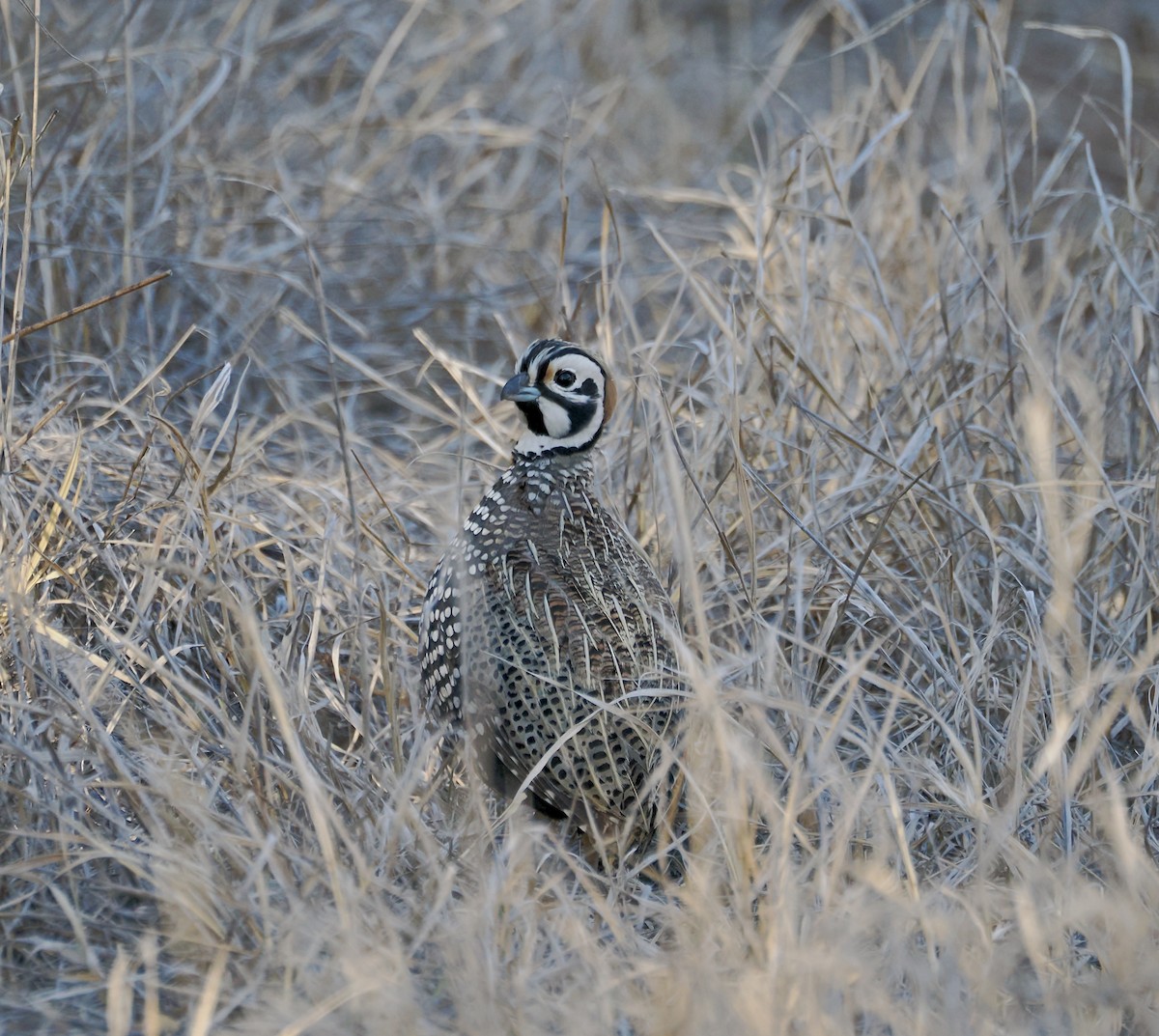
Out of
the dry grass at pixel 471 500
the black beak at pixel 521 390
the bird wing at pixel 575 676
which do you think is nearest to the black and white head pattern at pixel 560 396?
the black beak at pixel 521 390

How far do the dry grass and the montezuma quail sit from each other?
0.13 meters

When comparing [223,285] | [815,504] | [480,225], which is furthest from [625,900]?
[480,225]

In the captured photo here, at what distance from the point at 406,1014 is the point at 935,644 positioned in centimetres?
163

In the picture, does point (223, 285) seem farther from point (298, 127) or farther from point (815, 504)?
point (815, 504)

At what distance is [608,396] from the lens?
3.15 meters

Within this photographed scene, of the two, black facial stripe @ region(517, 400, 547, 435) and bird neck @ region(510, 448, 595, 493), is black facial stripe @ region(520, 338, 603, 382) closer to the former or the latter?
black facial stripe @ region(517, 400, 547, 435)

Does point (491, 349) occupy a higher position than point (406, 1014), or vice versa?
point (491, 349)

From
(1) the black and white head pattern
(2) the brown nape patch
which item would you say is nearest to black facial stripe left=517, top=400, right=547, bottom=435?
(1) the black and white head pattern

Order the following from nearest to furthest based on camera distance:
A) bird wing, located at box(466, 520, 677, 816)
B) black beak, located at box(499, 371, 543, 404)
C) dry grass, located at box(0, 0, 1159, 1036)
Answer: dry grass, located at box(0, 0, 1159, 1036) < bird wing, located at box(466, 520, 677, 816) < black beak, located at box(499, 371, 543, 404)

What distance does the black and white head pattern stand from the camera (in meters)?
3.09

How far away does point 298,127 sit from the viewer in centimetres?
525

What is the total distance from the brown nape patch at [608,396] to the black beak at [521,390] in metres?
0.15

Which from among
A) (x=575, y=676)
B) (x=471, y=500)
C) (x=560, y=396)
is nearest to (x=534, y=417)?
(x=560, y=396)

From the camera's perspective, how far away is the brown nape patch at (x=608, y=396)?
3129 mm
